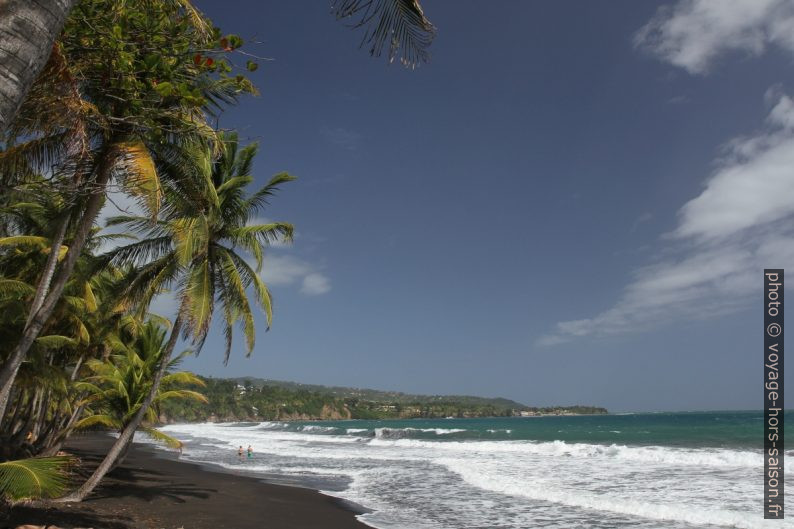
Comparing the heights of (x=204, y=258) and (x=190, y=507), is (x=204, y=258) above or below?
above

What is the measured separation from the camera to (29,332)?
6949 mm

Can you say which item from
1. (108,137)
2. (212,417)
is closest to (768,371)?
(108,137)

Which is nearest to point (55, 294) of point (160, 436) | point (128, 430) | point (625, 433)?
point (128, 430)

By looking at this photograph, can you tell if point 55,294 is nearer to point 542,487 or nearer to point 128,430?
point 128,430

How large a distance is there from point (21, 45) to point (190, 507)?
1246 cm

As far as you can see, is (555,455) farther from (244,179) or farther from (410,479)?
(244,179)

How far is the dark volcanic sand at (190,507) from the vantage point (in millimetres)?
9383

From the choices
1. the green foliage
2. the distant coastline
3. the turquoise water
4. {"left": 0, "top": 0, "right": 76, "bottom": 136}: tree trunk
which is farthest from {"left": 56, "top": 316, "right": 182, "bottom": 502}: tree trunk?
the distant coastline

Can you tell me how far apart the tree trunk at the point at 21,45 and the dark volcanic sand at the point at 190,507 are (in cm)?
931

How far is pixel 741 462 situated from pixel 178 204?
939 inches

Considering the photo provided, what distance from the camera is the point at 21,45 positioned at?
199 centimetres

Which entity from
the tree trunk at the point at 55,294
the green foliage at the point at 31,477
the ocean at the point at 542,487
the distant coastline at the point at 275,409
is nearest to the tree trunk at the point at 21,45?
the green foliage at the point at 31,477

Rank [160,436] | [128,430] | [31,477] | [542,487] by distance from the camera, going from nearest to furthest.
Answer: [31,477] < [128,430] < [160,436] < [542,487]

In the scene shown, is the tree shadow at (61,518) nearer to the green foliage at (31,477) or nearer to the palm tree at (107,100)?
the palm tree at (107,100)
